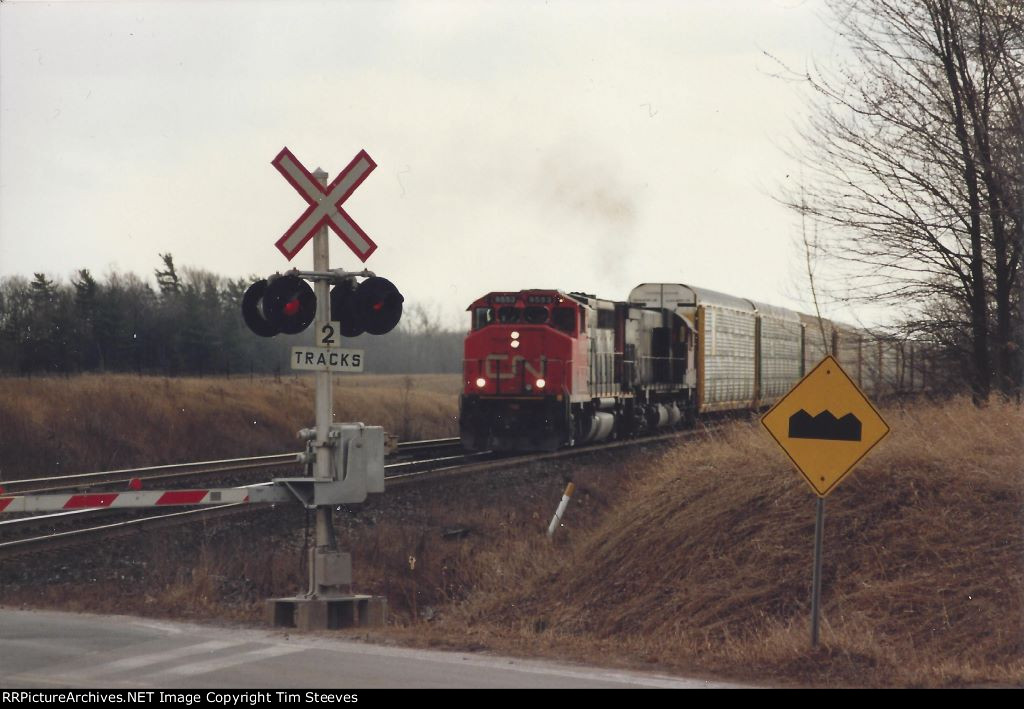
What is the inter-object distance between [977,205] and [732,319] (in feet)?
52.1

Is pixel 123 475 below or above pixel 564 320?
below

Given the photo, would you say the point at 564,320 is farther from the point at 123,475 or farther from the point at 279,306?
the point at 279,306

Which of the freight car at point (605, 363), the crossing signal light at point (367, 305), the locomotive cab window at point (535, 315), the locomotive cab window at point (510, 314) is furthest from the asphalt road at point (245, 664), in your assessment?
the locomotive cab window at point (510, 314)

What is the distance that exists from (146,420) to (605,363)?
10625 millimetres

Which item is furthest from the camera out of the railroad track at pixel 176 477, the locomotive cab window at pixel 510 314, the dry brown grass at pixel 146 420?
the locomotive cab window at pixel 510 314

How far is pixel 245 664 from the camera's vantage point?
24.7 feet

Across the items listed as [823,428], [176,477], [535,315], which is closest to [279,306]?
[823,428]

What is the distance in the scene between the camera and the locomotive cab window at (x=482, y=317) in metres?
25.3

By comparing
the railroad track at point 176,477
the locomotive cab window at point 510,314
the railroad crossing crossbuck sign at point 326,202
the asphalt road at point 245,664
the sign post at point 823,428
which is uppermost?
the locomotive cab window at point 510,314

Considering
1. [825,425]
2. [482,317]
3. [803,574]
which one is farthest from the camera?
[482,317]

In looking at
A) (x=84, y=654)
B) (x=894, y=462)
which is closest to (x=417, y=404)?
(x=894, y=462)

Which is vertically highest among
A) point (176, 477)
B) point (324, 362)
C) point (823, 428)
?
point (324, 362)

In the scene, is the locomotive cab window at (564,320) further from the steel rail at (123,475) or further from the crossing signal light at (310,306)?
the crossing signal light at (310,306)
